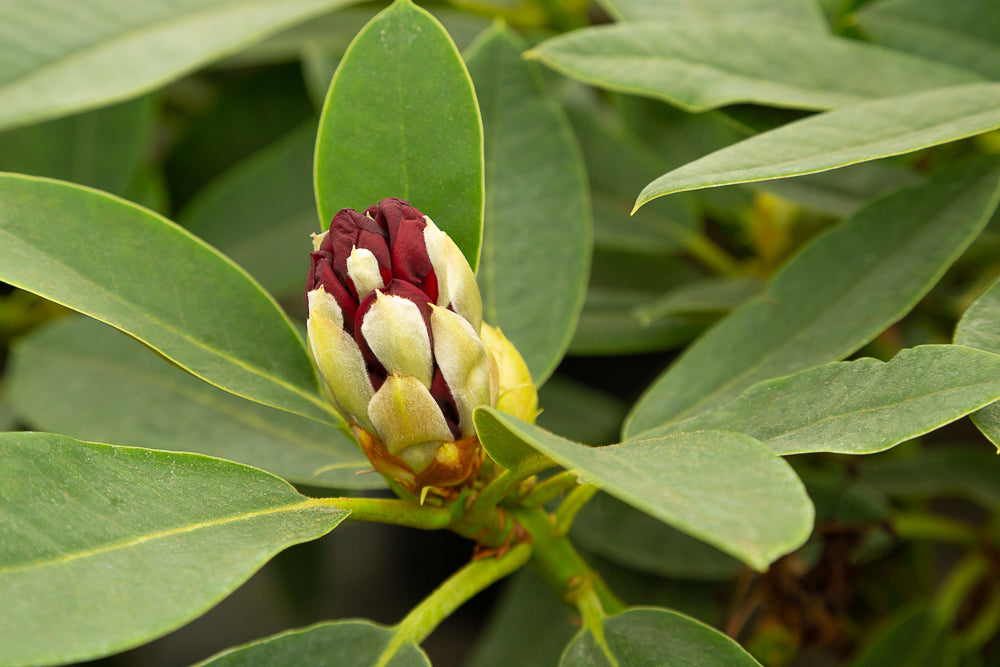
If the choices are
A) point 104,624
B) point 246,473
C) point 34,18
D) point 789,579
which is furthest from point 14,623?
point 789,579

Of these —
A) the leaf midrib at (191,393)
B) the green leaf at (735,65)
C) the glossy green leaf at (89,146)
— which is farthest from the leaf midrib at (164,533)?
the glossy green leaf at (89,146)

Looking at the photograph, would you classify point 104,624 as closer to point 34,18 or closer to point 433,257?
point 433,257

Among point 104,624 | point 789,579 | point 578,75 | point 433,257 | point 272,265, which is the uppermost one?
point 272,265

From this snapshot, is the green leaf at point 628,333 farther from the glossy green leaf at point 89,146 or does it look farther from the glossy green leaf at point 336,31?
the glossy green leaf at point 89,146

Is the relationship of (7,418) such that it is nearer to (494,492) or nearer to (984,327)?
(494,492)

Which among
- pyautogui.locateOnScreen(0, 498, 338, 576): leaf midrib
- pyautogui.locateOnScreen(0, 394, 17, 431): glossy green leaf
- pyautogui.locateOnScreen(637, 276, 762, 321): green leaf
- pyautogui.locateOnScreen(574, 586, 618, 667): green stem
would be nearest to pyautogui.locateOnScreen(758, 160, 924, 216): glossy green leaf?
pyautogui.locateOnScreen(637, 276, 762, 321): green leaf

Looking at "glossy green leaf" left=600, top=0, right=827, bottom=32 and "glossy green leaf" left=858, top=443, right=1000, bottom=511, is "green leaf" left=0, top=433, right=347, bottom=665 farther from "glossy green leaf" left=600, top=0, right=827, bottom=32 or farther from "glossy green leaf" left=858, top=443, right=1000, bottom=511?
"glossy green leaf" left=858, top=443, right=1000, bottom=511
